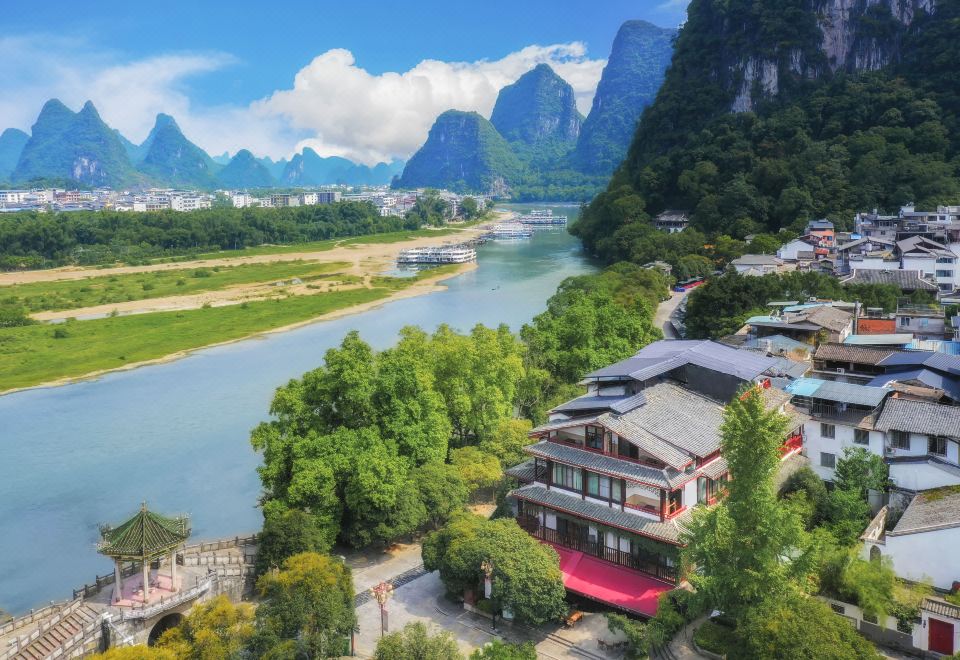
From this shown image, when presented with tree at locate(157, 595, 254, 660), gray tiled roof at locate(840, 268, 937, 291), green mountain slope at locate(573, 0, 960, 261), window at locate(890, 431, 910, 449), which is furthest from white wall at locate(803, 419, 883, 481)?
green mountain slope at locate(573, 0, 960, 261)

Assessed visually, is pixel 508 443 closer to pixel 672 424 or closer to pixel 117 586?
pixel 672 424

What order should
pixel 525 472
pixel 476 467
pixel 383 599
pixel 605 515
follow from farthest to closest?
pixel 476 467
pixel 525 472
pixel 605 515
pixel 383 599

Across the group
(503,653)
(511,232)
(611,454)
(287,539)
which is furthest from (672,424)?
(511,232)

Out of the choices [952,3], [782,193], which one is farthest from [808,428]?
[952,3]

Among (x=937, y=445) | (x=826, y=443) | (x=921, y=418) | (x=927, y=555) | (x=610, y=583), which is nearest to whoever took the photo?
(x=927, y=555)

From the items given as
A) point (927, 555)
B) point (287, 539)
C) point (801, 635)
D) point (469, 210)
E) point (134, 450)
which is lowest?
point (134, 450)

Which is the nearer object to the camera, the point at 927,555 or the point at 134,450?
the point at 927,555

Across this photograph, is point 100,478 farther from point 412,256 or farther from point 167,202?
point 167,202

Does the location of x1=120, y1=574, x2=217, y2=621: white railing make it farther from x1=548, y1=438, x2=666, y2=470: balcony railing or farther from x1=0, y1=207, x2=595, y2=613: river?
x1=548, y1=438, x2=666, y2=470: balcony railing
